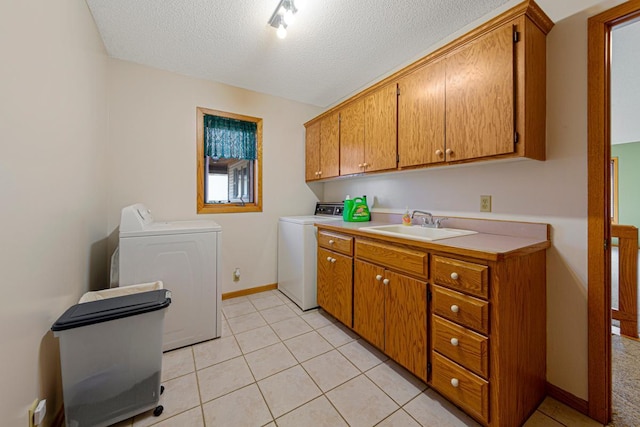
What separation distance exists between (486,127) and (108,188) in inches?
120

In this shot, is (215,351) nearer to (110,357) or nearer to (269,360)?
(269,360)

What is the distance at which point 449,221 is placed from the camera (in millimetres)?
1975

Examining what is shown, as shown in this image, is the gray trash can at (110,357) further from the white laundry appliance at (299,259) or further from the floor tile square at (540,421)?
the floor tile square at (540,421)

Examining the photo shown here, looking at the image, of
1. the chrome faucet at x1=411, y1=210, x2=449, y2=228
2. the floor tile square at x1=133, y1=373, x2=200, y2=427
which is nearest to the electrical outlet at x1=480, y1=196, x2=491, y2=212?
the chrome faucet at x1=411, y1=210, x2=449, y2=228

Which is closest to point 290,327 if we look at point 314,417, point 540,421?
point 314,417

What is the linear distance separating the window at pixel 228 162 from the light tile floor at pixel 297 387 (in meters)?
1.44

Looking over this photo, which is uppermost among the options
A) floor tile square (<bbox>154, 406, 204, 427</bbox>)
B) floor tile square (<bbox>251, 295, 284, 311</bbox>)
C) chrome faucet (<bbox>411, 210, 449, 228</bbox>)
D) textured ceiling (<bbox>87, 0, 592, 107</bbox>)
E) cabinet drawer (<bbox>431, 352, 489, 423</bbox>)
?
textured ceiling (<bbox>87, 0, 592, 107</bbox>)

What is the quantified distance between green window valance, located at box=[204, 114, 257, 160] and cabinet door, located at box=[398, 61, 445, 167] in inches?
72.1

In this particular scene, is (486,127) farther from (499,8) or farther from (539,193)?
(499,8)

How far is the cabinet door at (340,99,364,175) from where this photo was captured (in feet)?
7.94

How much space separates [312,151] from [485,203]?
206 cm

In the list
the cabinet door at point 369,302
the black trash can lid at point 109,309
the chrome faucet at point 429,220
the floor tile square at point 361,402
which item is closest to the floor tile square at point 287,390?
the floor tile square at point 361,402

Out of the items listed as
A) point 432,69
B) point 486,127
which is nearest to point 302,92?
point 432,69

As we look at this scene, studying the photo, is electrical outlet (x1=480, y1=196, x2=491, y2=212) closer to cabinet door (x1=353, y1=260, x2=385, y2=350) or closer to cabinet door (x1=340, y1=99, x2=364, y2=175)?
cabinet door (x1=353, y1=260, x2=385, y2=350)
